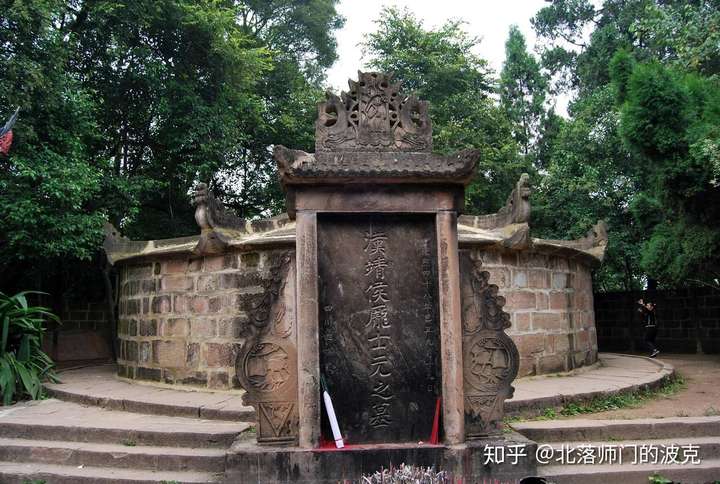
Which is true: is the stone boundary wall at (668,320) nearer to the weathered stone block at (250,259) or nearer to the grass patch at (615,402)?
the grass patch at (615,402)

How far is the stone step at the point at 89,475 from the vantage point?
15.5 ft

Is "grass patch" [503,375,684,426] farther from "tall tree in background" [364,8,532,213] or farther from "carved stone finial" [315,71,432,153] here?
"tall tree in background" [364,8,532,213]

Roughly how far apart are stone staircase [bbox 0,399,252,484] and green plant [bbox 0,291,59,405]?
1499 mm

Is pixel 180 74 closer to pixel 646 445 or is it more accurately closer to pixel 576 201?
pixel 576 201

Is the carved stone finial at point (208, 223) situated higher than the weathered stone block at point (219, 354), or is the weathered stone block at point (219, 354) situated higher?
the carved stone finial at point (208, 223)

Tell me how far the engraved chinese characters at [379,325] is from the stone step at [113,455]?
4.21 feet

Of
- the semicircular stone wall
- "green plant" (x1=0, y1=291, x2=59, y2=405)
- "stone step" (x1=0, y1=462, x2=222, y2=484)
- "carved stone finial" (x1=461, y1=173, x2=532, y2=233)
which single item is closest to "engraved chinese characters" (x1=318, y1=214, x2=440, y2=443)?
"stone step" (x1=0, y1=462, x2=222, y2=484)

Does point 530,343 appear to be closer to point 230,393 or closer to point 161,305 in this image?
point 230,393

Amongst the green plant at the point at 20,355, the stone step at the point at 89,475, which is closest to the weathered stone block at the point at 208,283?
the green plant at the point at 20,355

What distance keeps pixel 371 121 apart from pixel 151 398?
452 cm

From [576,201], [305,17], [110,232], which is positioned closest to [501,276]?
[110,232]

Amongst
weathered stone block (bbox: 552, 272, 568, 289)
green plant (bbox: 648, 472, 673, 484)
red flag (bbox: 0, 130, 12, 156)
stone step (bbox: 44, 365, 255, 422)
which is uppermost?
red flag (bbox: 0, 130, 12, 156)

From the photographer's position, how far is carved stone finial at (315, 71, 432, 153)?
449cm

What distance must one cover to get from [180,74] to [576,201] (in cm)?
1135
